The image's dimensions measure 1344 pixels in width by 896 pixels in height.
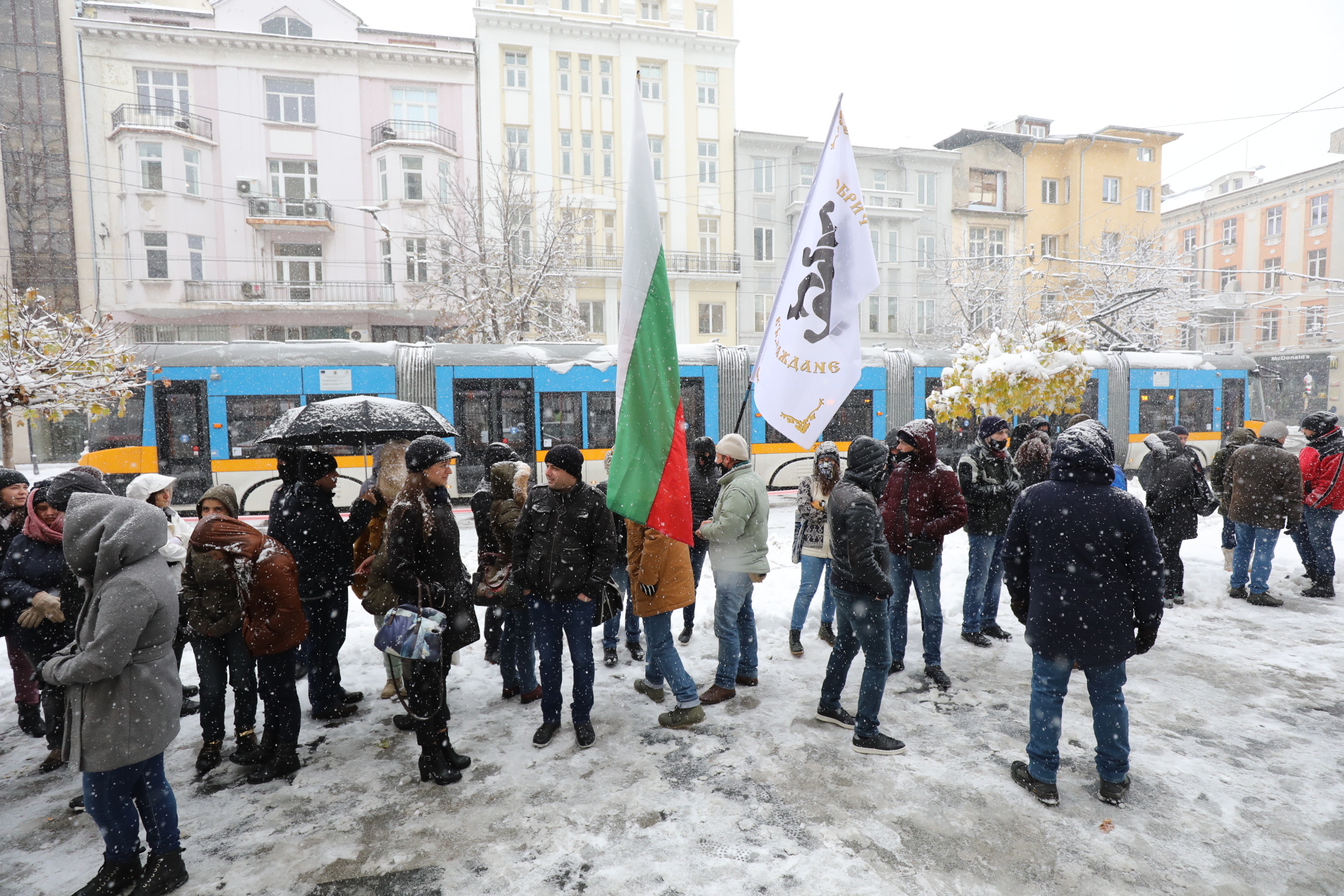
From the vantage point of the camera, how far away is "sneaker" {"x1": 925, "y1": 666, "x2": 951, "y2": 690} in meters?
4.85

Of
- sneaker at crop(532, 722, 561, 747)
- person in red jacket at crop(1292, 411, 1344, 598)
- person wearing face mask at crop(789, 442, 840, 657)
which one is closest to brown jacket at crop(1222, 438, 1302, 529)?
person in red jacket at crop(1292, 411, 1344, 598)

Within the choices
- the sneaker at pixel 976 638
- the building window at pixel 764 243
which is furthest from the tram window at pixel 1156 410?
the building window at pixel 764 243

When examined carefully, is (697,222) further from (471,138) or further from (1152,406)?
(1152,406)

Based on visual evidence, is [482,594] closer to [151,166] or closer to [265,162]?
[265,162]

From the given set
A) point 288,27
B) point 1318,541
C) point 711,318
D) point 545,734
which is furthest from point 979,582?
point 288,27

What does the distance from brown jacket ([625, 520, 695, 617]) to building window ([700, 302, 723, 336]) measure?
28.7m

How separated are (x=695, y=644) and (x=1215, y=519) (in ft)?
32.7

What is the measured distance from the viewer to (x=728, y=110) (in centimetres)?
3300

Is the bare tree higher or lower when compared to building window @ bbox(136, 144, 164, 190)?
lower

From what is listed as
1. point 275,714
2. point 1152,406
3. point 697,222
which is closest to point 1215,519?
point 1152,406

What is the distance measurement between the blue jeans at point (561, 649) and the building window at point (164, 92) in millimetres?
32532

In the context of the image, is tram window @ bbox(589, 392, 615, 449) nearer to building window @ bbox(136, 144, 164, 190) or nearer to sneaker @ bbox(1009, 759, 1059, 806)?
sneaker @ bbox(1009, 759, 1059, 806)

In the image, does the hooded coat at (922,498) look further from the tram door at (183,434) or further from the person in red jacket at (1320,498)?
the tram door at (183,434)

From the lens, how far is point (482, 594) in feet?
15.1
